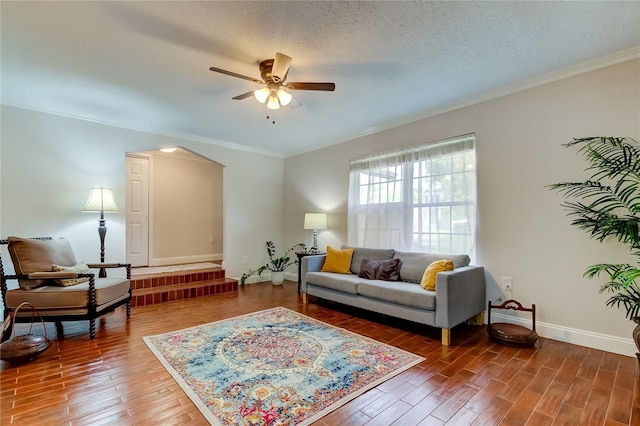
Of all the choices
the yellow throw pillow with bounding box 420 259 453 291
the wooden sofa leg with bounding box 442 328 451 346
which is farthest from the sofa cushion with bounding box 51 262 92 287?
the wooden sofa leg with bounding box 442 328 451 346

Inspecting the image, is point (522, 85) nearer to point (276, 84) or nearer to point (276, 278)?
point (276, 84)

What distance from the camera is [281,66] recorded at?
2381mm

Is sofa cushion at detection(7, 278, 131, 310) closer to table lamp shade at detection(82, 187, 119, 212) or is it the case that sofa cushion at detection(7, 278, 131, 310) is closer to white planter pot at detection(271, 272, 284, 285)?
table lamp shade at detection(82, 187, 119, 212)

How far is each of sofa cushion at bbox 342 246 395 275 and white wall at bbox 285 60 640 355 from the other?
1079mm

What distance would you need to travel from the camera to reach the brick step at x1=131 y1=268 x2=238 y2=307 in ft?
13.8

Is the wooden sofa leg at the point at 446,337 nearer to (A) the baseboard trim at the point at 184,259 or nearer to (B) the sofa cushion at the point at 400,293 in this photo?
(B) the sofa cushion at the point at 400,293

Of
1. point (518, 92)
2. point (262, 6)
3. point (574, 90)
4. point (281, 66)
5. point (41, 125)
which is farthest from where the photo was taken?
point (41, 125)

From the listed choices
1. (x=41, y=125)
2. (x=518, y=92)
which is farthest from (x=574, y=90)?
(x=41, y=125)

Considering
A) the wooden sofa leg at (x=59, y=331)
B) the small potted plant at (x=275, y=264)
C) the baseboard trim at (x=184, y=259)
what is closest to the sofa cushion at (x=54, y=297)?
the wooden sofa leg at (x=59, y=331)

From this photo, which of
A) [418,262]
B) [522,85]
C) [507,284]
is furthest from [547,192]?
[418,262]

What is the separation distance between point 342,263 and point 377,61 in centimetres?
261

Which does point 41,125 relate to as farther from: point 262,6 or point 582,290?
point 582,290

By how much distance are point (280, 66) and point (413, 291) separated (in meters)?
2.44

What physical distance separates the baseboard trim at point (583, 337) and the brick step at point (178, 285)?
4.07 m
